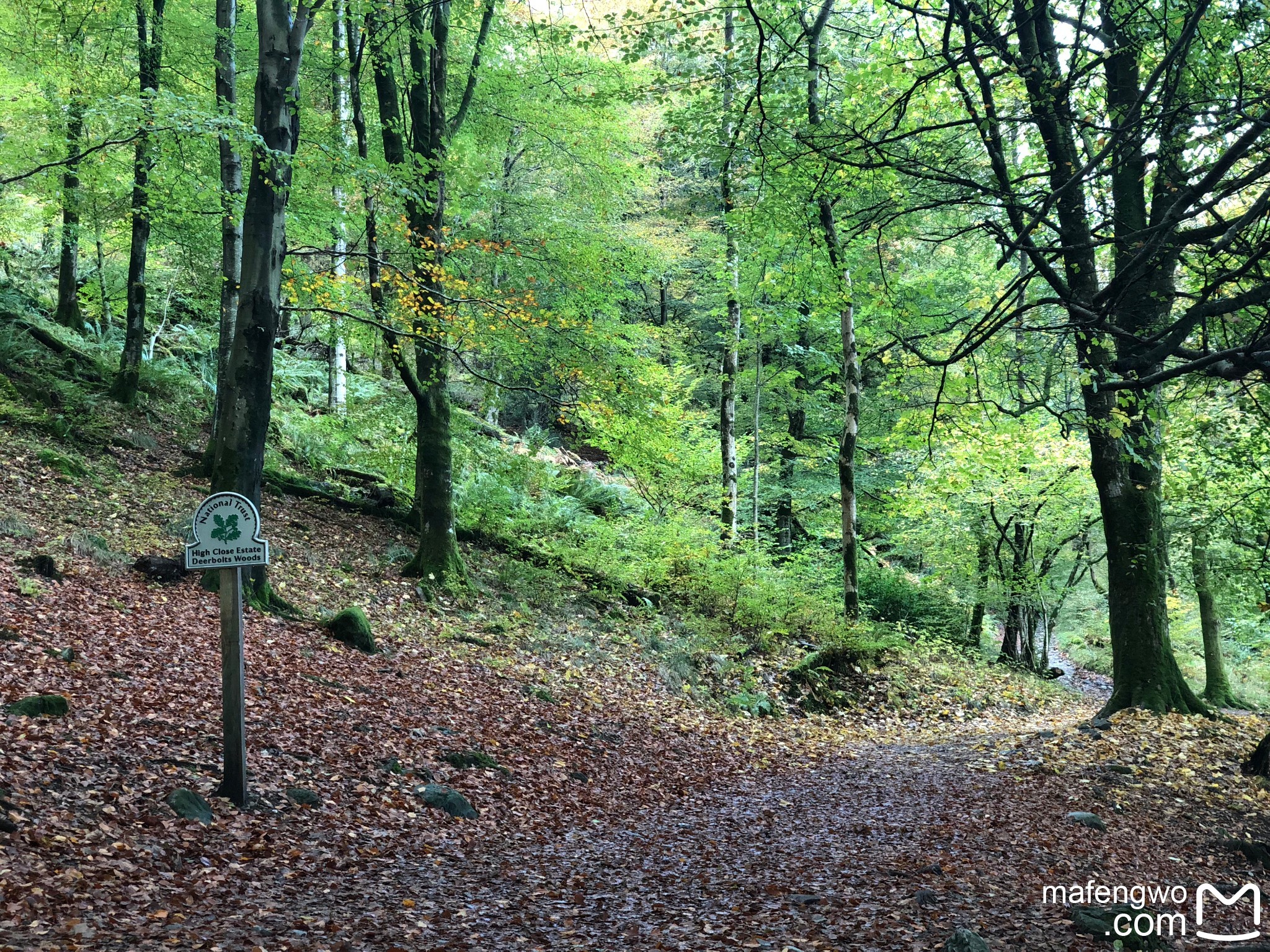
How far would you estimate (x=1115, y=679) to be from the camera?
944 centimetres

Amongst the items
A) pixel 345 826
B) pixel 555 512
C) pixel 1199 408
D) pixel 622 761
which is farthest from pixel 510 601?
pixel 1199 408

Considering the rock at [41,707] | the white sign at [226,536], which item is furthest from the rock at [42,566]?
the white sign at [226,536]

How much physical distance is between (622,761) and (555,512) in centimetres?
800

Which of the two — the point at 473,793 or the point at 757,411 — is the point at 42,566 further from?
the point at 757,411

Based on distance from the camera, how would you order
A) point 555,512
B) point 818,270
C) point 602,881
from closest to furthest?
point 602,881, point 818,270, point 555,512

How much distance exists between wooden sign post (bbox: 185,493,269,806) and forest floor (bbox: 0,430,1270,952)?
0.31 meters

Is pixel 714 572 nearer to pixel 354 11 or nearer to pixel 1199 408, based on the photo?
pixel 1199 408

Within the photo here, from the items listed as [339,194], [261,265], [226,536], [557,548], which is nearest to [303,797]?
[226,536]

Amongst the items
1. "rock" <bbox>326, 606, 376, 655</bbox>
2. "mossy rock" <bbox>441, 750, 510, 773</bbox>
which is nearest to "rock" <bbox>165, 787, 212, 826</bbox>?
"mossy rock" <bbox>441, 750, 510, 773</bbox>

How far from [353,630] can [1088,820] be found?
7258 millimetres

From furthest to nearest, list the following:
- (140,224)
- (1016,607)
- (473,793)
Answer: (1016,607), (140,224), (473,793)

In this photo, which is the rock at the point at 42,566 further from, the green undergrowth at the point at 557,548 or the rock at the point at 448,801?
the rock at the point at 448,801

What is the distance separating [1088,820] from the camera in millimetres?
6281

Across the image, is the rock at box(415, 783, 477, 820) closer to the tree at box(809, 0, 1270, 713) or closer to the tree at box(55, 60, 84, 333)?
the tree at box(809, 0, 1270, 713)
